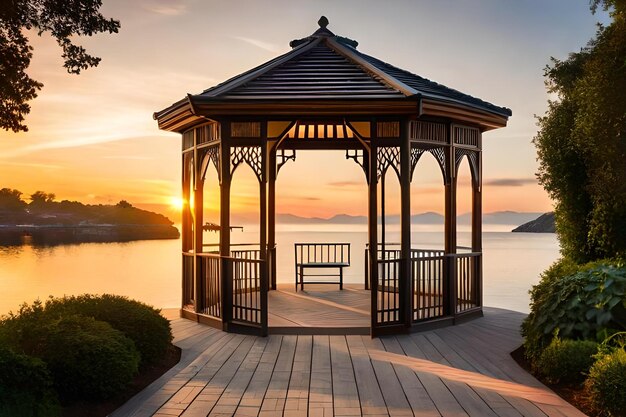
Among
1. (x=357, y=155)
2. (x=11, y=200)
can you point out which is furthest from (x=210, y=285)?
(x=11, y=200)

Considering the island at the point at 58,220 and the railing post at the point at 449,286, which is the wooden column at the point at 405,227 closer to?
the railing post at the point at 449,286

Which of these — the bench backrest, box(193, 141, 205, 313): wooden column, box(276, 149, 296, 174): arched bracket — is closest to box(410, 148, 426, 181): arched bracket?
box(193, 141, 205, 313): wooden column

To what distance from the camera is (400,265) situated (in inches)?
307

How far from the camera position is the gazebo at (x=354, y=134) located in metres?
7.41

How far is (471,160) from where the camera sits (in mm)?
9023

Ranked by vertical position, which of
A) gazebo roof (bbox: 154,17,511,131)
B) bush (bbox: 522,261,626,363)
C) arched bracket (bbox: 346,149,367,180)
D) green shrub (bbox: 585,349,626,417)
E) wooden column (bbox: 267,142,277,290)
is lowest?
green shrub (bbox: 585,349,626,417)

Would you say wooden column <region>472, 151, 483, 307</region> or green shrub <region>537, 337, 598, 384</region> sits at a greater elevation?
wooden column <region>472, 151, 483, 307</region>

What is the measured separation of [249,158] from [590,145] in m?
4.67

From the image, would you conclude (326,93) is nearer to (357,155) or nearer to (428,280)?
(428,280)

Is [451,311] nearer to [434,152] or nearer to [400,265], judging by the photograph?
[400,265]

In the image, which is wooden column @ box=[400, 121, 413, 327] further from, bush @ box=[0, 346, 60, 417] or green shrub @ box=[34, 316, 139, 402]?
bush @ box=[0, 346, 60, 417]

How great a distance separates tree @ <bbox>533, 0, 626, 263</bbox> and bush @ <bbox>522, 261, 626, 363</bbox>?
1.57m

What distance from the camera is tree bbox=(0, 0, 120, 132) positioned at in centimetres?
649

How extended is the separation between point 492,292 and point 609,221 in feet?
48.2
